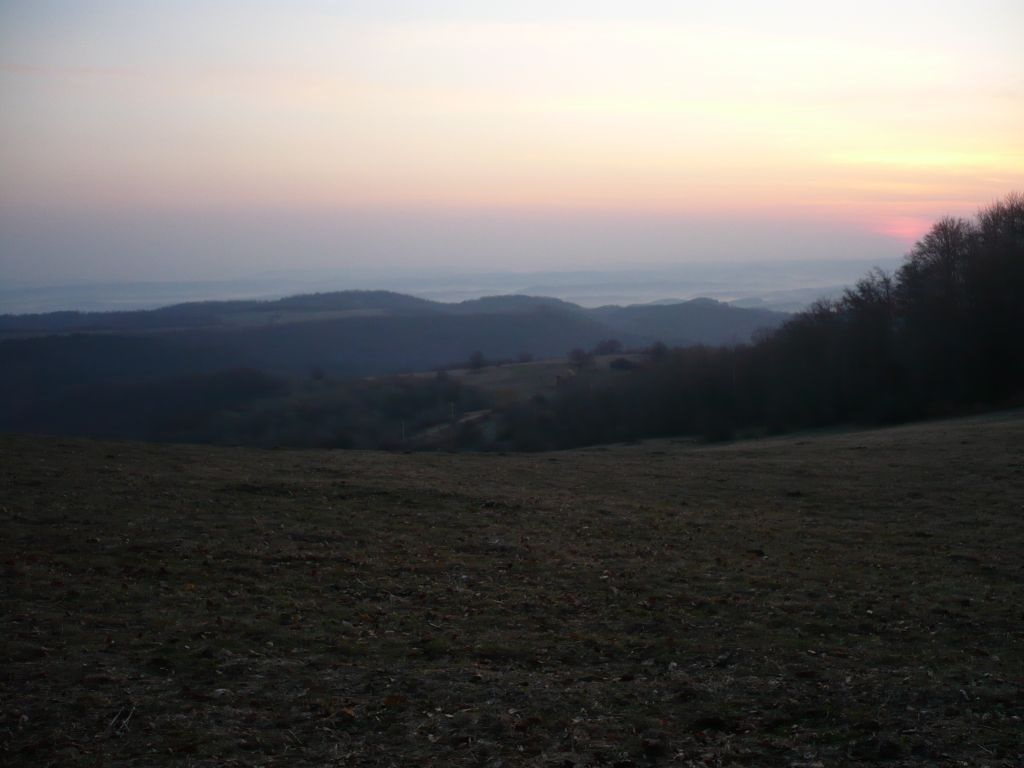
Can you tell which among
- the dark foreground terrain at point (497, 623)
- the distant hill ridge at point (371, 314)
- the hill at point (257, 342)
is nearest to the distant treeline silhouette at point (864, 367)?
the hill at point (257, 342)

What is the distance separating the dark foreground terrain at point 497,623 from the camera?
6387 mm

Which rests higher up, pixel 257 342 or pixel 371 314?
pixel 371 314

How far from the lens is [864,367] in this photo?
50.6 meters

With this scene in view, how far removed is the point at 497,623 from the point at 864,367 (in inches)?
1812

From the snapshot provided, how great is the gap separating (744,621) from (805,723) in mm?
2762

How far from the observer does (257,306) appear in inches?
5463

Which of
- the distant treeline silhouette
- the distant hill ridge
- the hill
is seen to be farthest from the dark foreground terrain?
the distant hill ridge

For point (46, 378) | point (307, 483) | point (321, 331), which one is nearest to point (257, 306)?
point (321, 331)

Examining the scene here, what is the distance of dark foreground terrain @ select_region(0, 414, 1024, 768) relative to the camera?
6.39 m

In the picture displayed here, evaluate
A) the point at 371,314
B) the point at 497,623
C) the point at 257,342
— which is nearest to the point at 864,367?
the point at 497,623

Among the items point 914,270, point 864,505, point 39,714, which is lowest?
point 864,505

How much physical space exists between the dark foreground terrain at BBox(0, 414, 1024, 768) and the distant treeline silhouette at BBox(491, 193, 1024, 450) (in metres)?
32.8

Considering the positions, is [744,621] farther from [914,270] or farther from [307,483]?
[914,270]

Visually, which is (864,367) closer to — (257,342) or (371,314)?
(257,342)
